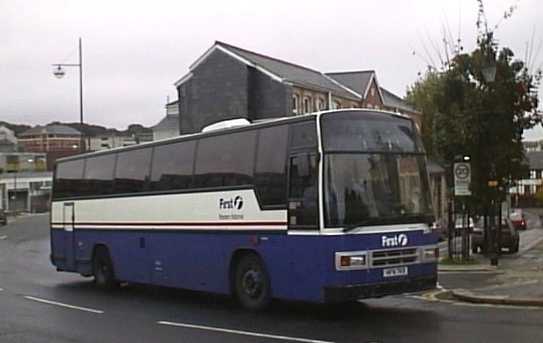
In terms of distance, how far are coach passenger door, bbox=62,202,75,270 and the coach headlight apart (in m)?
10.6

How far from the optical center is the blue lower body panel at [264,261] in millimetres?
13766

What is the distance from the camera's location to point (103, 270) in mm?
21250

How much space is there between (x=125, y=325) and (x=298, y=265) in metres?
2.92

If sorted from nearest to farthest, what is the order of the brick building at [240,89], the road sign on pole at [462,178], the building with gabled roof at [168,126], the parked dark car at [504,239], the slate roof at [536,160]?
the road sign on pole at [462,178], the parked dark car at [504,239], the brick building at [240,89], the building with gabled roof at [168,126], the slate roof at [536,160]

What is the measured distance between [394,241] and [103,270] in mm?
9272

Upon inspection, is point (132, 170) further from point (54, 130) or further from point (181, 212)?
point (54, 130)

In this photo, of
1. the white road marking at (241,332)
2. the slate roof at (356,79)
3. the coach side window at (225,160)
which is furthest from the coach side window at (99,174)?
the slate roof at (356,79)

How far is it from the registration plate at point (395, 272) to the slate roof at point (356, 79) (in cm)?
6056

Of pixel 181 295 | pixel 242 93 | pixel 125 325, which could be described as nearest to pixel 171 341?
pixel 125 325

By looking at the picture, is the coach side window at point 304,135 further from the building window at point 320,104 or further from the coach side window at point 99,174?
the building window at point 320,104

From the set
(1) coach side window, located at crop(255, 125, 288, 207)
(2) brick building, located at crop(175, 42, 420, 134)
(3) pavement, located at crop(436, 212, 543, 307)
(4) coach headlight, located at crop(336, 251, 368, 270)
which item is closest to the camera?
(4) coach headlight, located at crop(336, 251, 368, 270)

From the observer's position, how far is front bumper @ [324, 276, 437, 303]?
13.7 m

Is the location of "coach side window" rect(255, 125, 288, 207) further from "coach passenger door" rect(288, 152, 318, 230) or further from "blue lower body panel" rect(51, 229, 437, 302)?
"blue lower body panel" rect(51, 229, 437, 302)

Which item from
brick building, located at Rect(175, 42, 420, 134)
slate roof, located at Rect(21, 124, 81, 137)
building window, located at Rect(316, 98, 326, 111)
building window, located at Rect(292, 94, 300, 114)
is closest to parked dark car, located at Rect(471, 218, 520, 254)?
brick building, located at Rect(175, 42, 420, 134)
